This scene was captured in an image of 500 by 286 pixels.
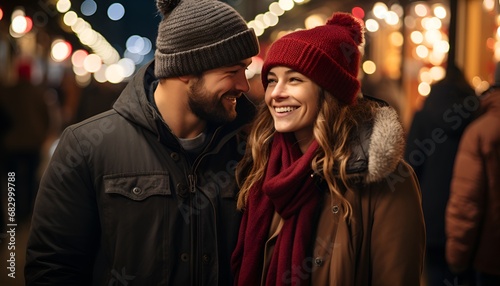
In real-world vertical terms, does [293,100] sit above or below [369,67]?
above

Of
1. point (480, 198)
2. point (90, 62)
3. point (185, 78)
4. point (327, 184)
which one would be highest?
point (185, 78)

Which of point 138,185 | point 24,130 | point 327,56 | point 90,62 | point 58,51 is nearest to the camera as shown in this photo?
point 327,56

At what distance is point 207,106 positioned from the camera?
329cm

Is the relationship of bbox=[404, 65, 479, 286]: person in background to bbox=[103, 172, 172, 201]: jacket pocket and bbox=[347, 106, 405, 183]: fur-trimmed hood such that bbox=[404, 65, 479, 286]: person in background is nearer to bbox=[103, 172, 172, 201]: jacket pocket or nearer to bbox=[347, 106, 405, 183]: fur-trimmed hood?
bbox=[347, 106, 405, 183]: fur-trimmed hood

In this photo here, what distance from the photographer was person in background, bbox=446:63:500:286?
4.46 m

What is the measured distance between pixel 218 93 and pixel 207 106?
89 mm

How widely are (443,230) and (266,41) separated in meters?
15.0

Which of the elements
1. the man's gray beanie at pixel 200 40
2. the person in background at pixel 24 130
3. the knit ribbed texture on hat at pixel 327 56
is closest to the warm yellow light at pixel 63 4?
the person in background at pixel 24 130

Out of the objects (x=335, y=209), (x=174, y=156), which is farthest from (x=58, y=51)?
(x=335, y=209)

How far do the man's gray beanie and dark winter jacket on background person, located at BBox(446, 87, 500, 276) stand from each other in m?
1.96

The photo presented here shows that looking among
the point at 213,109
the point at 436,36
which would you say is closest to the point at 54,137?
the point at 436,36

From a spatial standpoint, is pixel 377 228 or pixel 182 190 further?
pixel 182 190

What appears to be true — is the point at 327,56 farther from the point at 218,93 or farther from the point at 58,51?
the point at 58,51

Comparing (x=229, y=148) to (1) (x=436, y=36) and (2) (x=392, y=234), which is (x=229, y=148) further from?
(1) (x=436, y=36)
